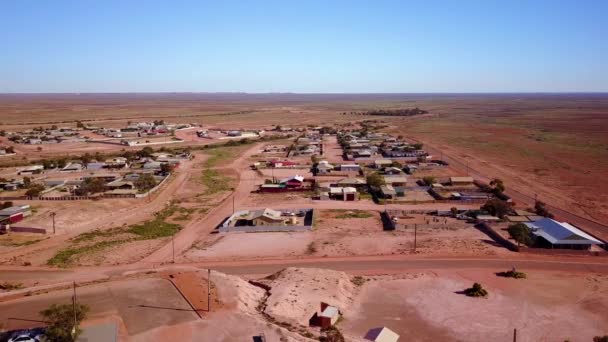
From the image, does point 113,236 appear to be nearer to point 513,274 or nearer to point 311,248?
point 311,248

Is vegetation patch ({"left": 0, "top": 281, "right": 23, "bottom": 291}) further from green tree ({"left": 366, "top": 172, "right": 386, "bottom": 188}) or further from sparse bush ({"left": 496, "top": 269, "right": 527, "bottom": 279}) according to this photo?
green tree ({"left": 366, "top": 172, "right": 386, "bottom": 188})

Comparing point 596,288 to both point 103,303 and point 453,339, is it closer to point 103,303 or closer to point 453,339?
point 453,339

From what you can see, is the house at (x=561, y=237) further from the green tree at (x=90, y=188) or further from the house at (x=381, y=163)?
the green tree at (x=90, y=188)

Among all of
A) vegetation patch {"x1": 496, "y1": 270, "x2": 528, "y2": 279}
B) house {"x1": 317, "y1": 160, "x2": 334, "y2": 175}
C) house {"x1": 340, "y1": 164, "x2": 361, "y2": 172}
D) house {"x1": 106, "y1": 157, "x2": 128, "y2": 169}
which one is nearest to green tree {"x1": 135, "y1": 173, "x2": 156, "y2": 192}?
house {"x1": 106, "y1": 157, "x2": 128, "y2": 169}

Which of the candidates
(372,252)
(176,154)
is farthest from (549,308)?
(176,154)

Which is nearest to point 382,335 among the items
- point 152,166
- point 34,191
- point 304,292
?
point 304,292

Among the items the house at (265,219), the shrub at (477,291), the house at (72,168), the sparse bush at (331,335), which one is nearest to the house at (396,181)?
the house at (265,219)
